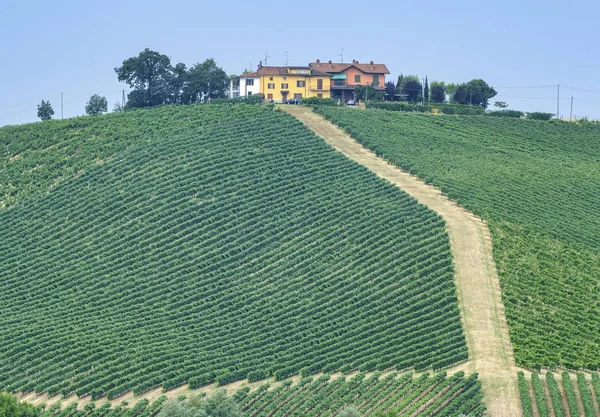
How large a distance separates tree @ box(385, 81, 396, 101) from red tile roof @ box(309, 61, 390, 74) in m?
1.33

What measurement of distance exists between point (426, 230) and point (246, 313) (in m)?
13.0

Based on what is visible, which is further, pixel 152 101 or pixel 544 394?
pixel 152 101

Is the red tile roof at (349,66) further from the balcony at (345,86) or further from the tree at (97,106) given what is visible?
the tree at (97,106)

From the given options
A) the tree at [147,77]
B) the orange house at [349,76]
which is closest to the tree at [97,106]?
the tree at [147,77]

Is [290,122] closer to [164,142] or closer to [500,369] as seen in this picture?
[164,142]

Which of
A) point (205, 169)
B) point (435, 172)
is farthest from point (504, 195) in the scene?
point (205, 169)

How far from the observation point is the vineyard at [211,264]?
64375 millimetres

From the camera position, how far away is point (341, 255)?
75625 mm

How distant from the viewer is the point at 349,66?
130 metres

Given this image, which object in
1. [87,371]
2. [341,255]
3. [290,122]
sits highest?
[290,122]

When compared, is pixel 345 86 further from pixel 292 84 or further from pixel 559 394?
pixel 559 394

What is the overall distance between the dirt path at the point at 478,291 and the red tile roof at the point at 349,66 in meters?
36.0

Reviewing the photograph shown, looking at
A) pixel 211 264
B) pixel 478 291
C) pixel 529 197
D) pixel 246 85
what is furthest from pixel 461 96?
pixel 478 291

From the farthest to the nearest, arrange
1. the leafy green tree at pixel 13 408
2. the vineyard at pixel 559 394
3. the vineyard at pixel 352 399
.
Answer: the leafy green tree at pixel 13 408 → the vineyard at pixel 352 399 → the vineyard at pixel 559 394
